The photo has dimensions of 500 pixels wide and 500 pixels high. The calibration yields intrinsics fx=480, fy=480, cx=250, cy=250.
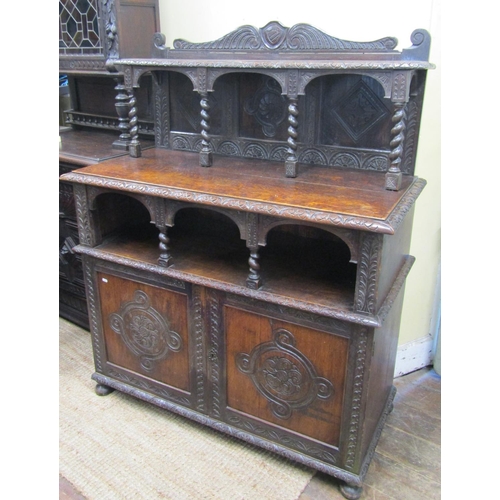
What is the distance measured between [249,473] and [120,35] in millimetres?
2036

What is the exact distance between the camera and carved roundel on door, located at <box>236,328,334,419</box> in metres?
1.73

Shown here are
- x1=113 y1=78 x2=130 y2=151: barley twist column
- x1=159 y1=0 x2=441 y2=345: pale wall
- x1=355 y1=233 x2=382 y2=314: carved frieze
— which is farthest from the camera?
x1=113 y1=78 x2=130 y2=151: barley twist column

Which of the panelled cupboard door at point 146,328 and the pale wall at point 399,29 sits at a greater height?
the pale wall at point 399,29

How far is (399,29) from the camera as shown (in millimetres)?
1927

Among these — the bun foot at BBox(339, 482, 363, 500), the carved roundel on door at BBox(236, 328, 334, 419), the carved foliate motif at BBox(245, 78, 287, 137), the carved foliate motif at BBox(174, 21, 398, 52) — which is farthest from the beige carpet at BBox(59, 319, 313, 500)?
the carved foliate motif at BBox(174, 21, 398, 52)

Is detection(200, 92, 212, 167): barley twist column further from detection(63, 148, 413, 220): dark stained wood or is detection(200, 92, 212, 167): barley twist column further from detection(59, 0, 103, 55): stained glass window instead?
detection(59, 0, 103, 55): stained glass window

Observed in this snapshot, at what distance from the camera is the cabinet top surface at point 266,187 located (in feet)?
4.91

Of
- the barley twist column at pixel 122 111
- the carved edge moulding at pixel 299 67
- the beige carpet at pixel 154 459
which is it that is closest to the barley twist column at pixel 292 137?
the carved edge moulding at pixel 299 67

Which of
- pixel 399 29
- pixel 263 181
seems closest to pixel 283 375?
pixel 263 181

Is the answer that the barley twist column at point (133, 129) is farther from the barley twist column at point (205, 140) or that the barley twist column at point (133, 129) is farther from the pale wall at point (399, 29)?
the pale wall at point (399, 29)

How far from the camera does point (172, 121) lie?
2309mm

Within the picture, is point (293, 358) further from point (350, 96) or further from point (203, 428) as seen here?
point (350, 96)

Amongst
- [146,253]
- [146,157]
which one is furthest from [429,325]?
[146,157]

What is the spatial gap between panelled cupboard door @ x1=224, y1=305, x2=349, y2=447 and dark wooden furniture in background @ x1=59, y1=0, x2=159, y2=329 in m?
1.13
